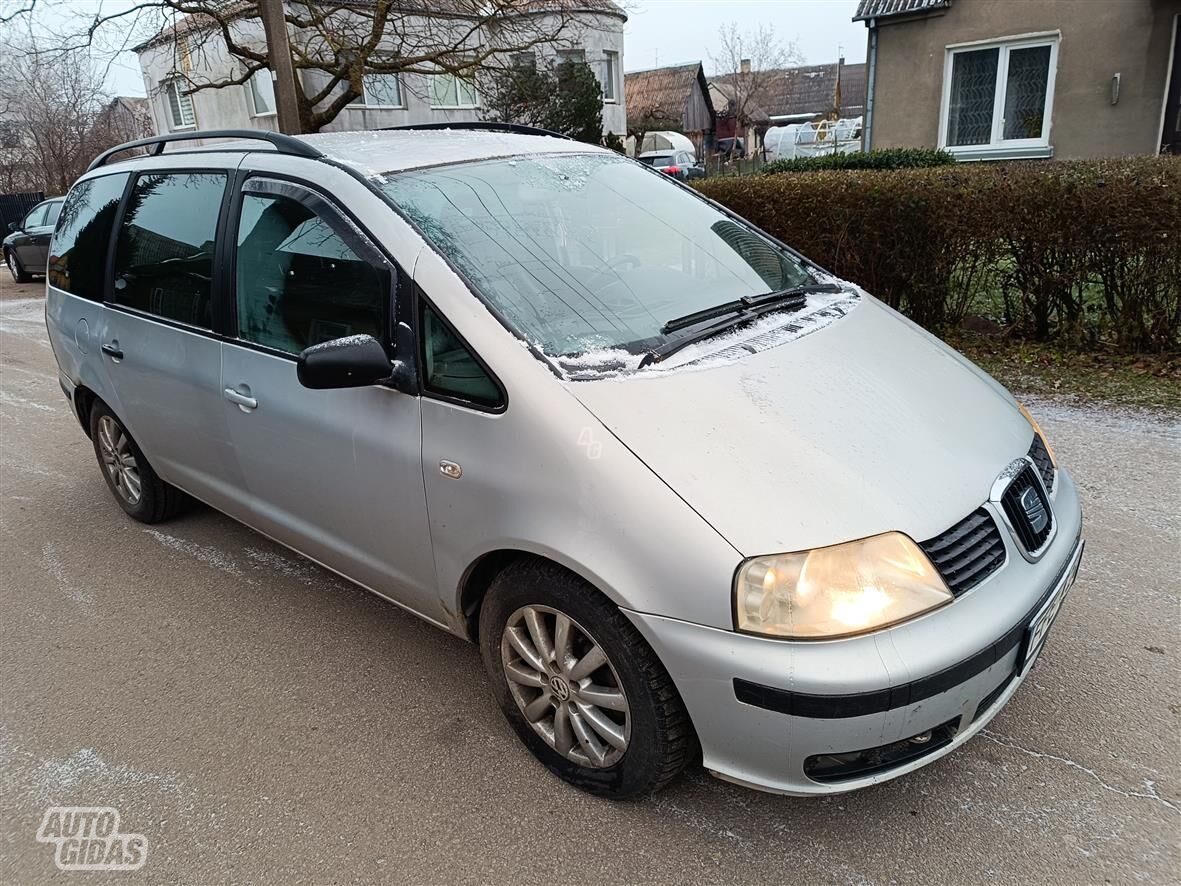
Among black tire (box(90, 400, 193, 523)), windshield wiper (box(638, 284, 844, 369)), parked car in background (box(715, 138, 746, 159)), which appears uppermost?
parked car in background (box(715, 138, 746, 159))

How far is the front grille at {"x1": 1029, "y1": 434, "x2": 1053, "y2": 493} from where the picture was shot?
8.24 feet

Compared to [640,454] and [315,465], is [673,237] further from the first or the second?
[315,465]

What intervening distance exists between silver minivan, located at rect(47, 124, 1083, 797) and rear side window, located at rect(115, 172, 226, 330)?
0.02 meters

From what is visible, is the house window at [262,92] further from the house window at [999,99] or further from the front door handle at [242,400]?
the front door handle at [242,400]

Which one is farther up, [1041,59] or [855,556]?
[1041,59]

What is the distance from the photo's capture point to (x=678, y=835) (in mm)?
2279

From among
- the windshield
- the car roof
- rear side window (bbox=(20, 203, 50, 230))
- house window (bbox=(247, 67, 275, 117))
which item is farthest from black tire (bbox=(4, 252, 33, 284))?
the windshield

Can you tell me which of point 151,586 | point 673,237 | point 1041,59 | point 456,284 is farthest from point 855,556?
point 1041,59

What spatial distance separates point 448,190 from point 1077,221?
183 inches

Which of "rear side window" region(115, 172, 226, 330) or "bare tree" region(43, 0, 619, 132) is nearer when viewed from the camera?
"rear side window" region(115, 172, 226, 330)

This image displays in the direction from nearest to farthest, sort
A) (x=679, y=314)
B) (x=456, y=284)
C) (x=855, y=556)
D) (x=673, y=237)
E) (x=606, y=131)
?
(x=855, y=556), (x=456, y=284), (x=679, y=314), (x=673, y=237), (x=606, y=131)

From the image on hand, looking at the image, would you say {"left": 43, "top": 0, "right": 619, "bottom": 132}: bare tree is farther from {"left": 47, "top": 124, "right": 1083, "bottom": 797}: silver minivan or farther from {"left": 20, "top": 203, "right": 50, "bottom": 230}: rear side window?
{"left": 47, "top": 124, "right": 1083, "bottom": 797}: silver minivan

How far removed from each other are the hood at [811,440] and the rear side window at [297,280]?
870 mm

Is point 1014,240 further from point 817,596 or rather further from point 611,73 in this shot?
point 611,73
